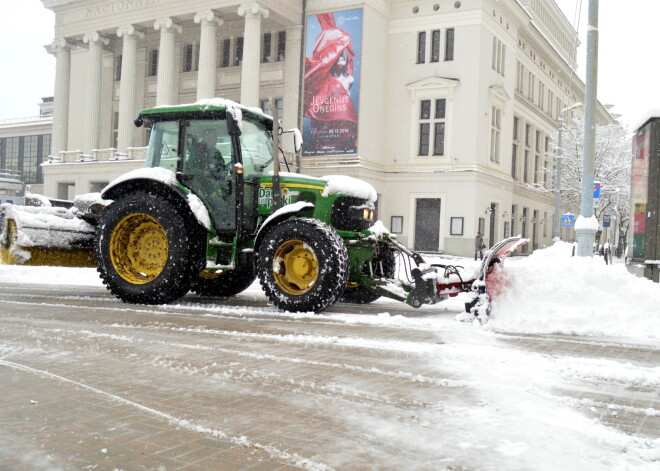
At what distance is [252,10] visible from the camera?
3569cm

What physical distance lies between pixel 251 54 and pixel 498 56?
14870 mm

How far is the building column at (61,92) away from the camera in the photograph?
44.8 metres

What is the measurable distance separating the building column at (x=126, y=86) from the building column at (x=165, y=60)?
8.30 ft

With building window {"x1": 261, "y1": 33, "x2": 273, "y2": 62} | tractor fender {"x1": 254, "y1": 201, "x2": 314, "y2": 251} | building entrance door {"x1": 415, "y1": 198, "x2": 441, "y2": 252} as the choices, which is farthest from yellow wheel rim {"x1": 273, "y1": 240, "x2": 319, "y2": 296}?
building window {"x1": 261, "y1": 33, "x2": 273, "y2": 62}

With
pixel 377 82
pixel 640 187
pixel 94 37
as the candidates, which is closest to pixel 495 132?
pixel 377 82

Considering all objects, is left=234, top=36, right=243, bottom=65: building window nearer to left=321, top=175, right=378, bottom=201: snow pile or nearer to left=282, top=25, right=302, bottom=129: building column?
left=282, top=25, right=302, bottom=129: building column

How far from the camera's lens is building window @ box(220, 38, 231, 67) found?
4197 centimetres

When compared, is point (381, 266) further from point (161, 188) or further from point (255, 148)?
point (161, 188)

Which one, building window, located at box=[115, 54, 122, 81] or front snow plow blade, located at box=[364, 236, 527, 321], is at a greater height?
building window, located at box=[115, 54, 122, 81]

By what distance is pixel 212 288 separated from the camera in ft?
37.4

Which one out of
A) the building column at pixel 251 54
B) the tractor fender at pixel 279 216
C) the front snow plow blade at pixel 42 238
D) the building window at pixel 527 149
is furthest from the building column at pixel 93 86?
the tractor fender at pixel 279 216

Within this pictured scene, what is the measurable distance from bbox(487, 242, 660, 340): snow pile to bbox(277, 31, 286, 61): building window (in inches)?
1324

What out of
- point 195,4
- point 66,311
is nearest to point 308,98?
point 195,4

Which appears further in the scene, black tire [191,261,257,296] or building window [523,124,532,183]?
building window [523,124,532,183]
